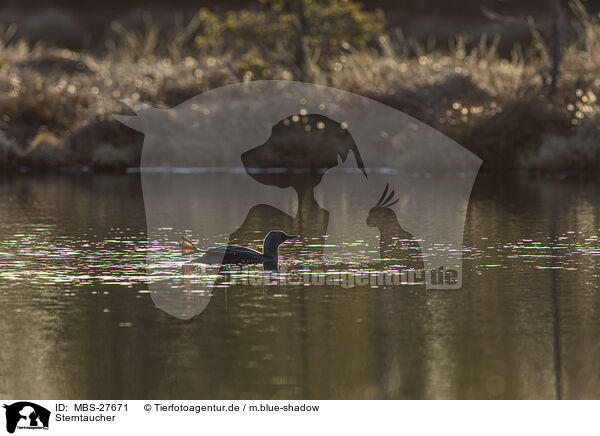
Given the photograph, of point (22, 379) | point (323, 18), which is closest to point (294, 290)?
point (22, 379)

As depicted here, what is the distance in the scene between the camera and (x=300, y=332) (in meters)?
11.4

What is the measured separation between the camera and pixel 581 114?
3228cm

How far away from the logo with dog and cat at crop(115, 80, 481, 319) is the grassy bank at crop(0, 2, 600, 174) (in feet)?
2.61

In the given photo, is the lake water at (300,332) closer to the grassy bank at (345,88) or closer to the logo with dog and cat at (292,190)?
the logo with dog and cat at (292,190)

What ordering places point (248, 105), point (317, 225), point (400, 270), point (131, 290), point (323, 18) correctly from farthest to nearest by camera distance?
point (323, 18) < point (248, 105) < point (317, 225) < point (400, 270) < point (131, 290)

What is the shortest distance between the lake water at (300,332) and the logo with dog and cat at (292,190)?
36cm

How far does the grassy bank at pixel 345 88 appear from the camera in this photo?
33.9 metres

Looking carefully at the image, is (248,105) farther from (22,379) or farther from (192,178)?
(22,379)

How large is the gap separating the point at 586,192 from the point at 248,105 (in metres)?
12.0
